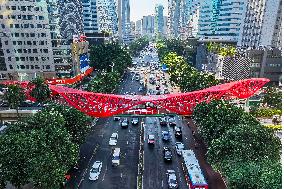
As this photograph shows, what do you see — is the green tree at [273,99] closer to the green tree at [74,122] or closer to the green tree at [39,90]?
the green tree at [74,122]

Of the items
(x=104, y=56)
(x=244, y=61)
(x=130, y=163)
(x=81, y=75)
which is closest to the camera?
(x=130, y=163)

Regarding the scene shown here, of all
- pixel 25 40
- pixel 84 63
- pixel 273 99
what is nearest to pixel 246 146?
pixel 273 99

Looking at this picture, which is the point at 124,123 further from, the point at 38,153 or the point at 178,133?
the point at 38,153

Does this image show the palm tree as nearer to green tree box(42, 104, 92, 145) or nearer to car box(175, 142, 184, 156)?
green tree box(42, 104, 92, 145)

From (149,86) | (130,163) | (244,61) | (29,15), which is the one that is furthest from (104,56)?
(130,163)

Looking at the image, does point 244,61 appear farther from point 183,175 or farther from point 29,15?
point 29,15

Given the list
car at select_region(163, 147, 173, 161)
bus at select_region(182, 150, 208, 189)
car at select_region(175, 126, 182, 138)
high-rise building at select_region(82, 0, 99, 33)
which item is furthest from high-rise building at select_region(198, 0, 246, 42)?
bus at select_region(182, 150, 208, 189)

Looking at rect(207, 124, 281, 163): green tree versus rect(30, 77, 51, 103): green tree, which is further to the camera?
rect(30, 77, 51, 103): green tree

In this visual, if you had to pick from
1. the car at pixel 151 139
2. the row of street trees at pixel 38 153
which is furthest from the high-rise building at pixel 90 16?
the row of street trees at pixel 38 153
